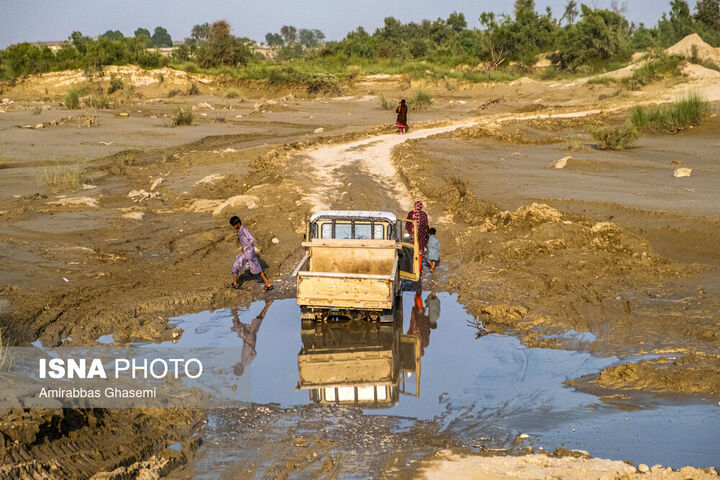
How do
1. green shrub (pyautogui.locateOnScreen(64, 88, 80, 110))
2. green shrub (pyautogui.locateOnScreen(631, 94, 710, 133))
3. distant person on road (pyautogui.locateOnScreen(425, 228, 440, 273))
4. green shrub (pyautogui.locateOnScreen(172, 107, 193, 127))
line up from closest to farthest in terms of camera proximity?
distant person on road (pyautogui.locateOnScreen(425, 228, 440, 273))
green shrub (pyautogui.locateOnScreen(631, 94, 710, 133))
green shrub (pyautogui.locateOnScreen(172, 107, 193, 127))
green shrub (pyautogui.locateOnScreen(64, 88, 80, 110))

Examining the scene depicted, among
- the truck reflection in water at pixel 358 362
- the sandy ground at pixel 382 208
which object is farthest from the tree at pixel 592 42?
the truck reflection in water at pixel 358 362

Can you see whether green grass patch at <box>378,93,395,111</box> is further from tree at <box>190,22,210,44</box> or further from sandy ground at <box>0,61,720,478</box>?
tree at <box>190,22,210,44</box>

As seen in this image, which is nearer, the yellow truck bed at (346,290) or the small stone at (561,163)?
the yellow truck bed at (346,290)

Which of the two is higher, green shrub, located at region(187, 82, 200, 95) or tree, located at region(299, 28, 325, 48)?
tree, located at region(299, 28, 325, 48)

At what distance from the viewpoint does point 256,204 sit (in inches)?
727

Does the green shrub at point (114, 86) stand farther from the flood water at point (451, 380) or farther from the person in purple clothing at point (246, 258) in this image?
the flood water at point (451, 380)

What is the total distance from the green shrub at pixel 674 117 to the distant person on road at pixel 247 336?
20152 mm

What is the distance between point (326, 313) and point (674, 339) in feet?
15.6

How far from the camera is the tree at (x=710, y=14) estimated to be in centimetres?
7088

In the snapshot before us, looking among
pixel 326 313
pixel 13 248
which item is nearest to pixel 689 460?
pixel 326 313

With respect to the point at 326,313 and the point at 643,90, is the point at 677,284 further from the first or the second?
the point at 643,90

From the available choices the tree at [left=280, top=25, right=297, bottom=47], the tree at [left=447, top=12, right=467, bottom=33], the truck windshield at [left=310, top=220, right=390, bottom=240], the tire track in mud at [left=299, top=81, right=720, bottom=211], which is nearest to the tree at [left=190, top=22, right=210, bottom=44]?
the tree at [left=280, top=25, right=297, bottom=47]

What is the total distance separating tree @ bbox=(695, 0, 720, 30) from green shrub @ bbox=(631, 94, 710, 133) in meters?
48.6

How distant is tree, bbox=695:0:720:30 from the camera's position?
7088cm
